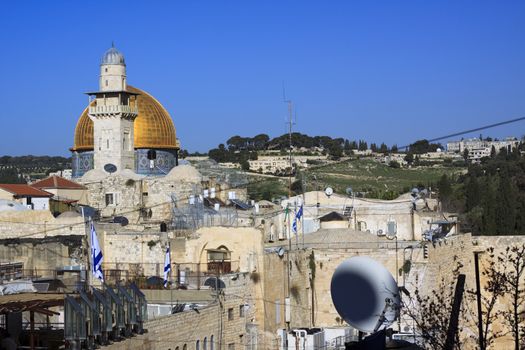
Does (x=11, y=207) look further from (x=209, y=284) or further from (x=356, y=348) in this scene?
(x=356, y=348)

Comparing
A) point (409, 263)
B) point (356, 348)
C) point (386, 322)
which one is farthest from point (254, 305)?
point (356, 348)

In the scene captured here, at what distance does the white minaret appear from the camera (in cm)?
5019

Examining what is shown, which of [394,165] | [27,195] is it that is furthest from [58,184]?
[394,165]

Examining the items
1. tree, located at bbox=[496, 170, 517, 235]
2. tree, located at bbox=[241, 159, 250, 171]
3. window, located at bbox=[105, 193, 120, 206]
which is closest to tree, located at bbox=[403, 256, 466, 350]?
window, located at bbox=[105, 193, 120, 206]

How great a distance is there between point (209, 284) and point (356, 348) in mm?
14819

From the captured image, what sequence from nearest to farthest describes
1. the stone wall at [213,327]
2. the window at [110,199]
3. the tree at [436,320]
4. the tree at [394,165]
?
the tree at [436,320] → the stone wall at [213,327] → the window at [110,199] → the tree at [394,165]

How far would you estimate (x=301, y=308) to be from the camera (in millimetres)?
31656

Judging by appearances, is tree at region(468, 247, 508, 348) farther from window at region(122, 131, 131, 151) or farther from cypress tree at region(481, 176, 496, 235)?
window at region(122, 131, 131, 151)

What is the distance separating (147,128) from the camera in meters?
53.3

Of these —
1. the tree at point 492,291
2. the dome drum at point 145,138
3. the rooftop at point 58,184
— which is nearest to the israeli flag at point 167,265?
the tree at point 492,291

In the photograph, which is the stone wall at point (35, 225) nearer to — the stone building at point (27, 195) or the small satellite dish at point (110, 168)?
the stone building at point (27, 195)

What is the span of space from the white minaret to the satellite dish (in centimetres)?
2831

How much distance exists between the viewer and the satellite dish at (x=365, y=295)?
2120cm

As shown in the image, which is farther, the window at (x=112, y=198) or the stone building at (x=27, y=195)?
the window at (x=112, y=198)
